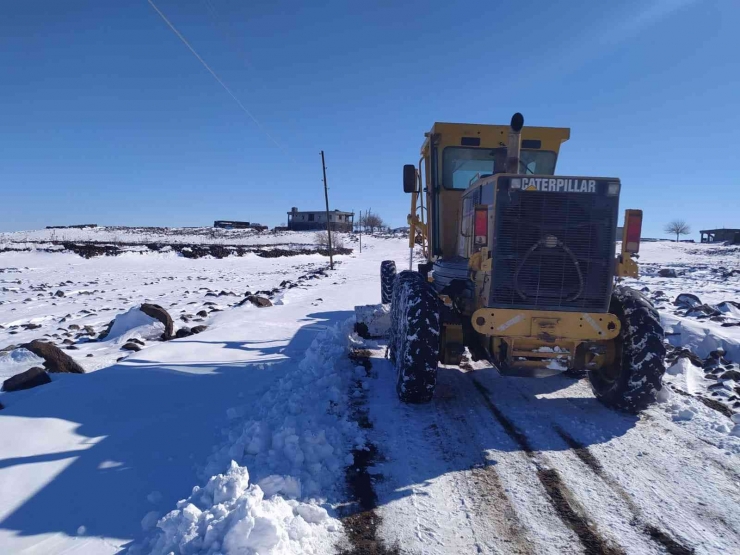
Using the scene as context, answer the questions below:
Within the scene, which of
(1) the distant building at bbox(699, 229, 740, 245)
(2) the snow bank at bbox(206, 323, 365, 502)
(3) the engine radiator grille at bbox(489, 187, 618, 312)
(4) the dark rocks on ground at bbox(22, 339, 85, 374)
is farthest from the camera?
(1) the distant building at bbox(699, 229, 740, 245)

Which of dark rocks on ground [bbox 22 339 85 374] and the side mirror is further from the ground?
the side mirror

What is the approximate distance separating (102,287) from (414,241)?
13998 mm

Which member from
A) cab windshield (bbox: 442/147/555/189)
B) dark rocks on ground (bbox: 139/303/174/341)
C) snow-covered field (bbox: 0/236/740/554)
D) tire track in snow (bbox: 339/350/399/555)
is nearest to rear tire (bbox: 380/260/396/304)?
snow-covered field (bbox: 0/236/740/554)

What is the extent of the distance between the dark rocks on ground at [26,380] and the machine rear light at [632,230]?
626 cm

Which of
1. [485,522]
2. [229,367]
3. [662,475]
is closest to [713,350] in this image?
[662,475]

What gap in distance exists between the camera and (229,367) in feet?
19.5

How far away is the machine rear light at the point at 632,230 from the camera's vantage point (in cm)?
435

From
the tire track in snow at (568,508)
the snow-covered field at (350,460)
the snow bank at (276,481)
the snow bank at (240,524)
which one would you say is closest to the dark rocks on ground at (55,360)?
the snow-covered field at (350,460)

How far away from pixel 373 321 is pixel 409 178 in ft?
8.18

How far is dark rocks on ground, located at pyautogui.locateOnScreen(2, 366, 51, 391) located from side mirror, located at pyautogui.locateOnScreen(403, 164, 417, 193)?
5.14 meters

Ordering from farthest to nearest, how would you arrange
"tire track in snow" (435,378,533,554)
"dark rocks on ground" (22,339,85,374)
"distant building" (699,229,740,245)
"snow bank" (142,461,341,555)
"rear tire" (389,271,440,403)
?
"distant building" (699,229,740,245), "dark rocks on ground" (22,339,85,374), "rear tire" (389,271,440,403), "tire track in snow" (435,378,533,554), "snow bank" (142,461,341,555)

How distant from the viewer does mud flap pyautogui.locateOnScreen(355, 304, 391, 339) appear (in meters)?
7.69

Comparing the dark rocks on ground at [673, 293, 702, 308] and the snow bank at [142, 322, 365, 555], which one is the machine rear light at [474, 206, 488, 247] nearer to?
the snow bank at [142, 322, 365, 555]

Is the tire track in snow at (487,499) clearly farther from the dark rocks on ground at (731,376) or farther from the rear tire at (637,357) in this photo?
the dark rocks on ground at (731,376)
